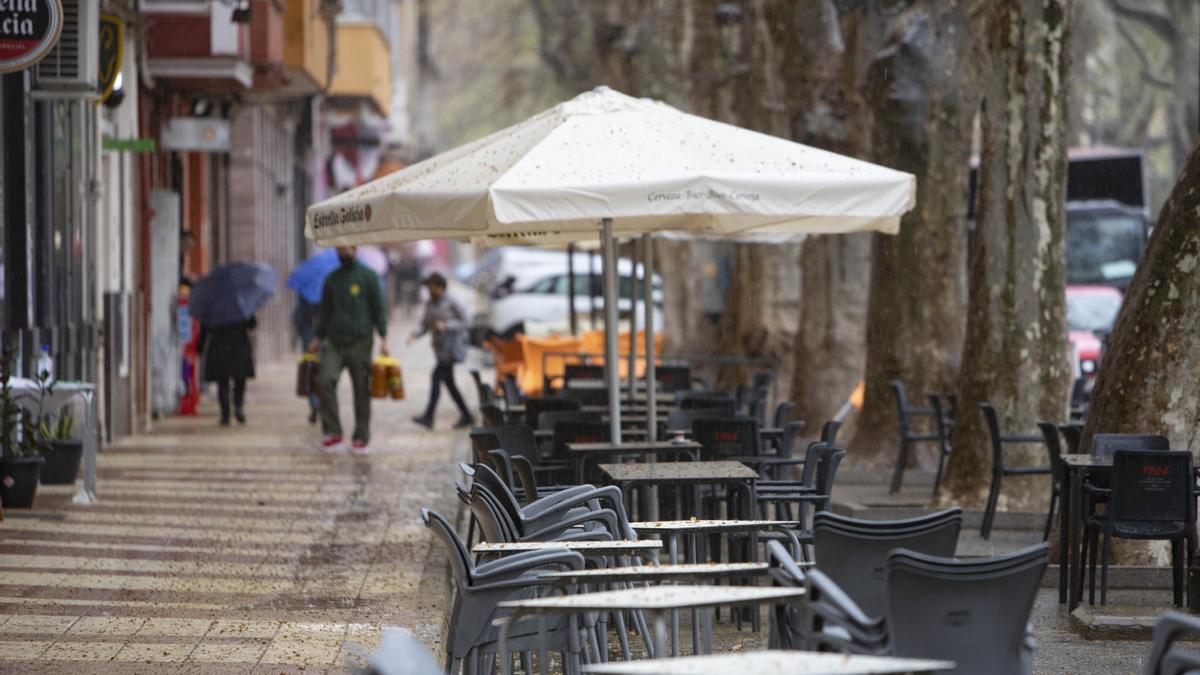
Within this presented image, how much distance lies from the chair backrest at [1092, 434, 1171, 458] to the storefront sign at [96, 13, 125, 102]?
374 inches

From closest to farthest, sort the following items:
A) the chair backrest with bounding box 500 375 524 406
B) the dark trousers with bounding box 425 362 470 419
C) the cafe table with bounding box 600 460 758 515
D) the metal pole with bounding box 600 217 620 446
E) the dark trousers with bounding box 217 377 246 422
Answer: the cafe table with bounding box 600 460 758 515, the metal pole with bounding box 600 217 620 446, the chair backrest with bounding box 500 375 524 406, the dark trousers with bounding box 217 377 246 422, the dark trousers with bounding box 425 362 470 419

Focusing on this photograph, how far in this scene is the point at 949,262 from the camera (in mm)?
17453

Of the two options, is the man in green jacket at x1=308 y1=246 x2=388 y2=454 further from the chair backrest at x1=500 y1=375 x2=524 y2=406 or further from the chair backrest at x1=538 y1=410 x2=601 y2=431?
the chair backrest at x1=538 y1=410 x2=601 y2=431

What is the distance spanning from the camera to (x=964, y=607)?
220 inches

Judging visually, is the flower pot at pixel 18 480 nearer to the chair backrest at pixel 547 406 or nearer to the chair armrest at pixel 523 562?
the chair backrest at pixel 547 406

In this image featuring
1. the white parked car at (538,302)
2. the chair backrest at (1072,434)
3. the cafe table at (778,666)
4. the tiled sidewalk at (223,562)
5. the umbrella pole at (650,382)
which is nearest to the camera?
the cafe table at (778,666)

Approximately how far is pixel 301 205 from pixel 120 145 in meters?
23.5

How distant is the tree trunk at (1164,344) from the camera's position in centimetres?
1052

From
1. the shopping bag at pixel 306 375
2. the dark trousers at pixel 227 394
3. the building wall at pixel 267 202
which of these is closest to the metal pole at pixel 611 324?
the shopping bag at pixel 306 375

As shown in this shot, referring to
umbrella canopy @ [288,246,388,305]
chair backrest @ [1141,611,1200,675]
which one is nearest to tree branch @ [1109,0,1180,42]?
umbrella canopy @ [288,246,388,305]

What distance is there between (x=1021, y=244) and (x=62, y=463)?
7.25 metres

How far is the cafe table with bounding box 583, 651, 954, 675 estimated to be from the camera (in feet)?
15.1

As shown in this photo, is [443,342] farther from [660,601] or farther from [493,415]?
[660,601]

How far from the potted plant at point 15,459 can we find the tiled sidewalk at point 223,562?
8.6 inches
